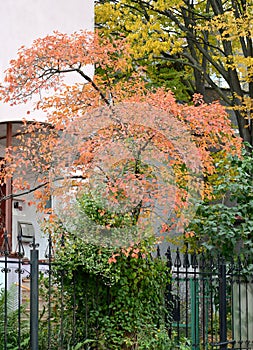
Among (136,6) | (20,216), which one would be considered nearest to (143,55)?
(136,6)

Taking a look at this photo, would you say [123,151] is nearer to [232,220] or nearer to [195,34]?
[232,220]

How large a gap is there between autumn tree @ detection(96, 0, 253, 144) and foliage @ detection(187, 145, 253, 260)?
3.14 m

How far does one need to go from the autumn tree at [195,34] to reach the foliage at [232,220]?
3.14 metres

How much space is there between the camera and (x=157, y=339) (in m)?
8.05

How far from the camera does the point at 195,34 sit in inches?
685

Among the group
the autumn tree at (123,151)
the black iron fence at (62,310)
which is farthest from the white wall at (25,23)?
the black iron fence at (62,310)

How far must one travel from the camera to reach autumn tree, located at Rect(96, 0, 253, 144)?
1432cm

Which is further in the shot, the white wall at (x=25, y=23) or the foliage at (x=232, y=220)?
the white wall at (x=25, y=23)

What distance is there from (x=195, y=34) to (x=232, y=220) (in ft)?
25.7

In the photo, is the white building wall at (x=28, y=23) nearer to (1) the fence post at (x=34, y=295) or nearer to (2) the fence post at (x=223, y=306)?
(2) the fence post at (x=223, y=306)

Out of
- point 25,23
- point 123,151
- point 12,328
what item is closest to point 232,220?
point 123,151

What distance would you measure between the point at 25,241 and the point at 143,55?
4.66 meters

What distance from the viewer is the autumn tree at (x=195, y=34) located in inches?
564

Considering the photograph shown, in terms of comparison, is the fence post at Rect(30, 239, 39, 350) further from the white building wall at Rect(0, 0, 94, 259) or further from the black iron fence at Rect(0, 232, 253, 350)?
the white building wall at Rect(0, 0, 94, 259)
